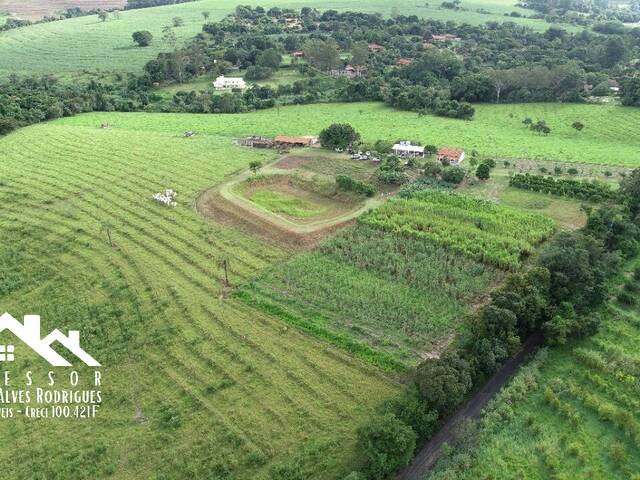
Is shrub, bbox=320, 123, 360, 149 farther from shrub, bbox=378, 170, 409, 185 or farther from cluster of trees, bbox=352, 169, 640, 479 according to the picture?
cluster of trees, bbox=352, 169, 640, 479

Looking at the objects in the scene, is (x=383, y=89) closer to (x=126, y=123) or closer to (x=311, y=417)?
(x=126, y=123)

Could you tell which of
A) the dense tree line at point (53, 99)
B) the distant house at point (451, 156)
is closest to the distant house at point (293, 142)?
the distant house at point (451, 156)

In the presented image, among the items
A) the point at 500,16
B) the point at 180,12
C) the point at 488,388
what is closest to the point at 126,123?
the point at 488,388

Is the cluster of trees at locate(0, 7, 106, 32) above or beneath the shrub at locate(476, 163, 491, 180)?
above

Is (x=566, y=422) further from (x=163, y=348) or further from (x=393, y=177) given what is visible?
(x=393, y=177)

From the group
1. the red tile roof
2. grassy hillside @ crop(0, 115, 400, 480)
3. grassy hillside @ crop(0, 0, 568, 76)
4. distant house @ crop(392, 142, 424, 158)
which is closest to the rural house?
grassy hillside @ crop(0, 115, 400, 480)
